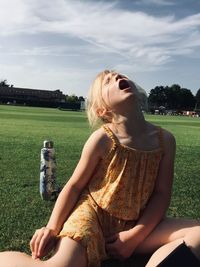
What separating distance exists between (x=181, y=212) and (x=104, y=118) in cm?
191

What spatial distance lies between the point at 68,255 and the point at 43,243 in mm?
197

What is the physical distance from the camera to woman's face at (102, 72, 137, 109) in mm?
3686

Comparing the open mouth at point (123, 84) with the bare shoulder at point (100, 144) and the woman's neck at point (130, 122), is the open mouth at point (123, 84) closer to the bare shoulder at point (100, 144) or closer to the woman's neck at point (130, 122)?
the woman's neck at point (130, 122)

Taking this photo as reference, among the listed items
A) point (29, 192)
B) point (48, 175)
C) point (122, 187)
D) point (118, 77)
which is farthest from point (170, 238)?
point (29, 192)

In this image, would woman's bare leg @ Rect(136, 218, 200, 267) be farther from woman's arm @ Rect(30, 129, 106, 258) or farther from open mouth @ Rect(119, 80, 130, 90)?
open mouth @ Rect(119, 80, 130, 90)

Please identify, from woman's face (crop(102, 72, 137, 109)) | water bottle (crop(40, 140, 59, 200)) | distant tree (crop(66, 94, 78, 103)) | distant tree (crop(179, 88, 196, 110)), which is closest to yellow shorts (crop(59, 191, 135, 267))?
woman's face (crop(102, 72, 137, 109))

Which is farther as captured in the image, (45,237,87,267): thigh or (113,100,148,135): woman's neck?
(113,100,148,135): woman's neck

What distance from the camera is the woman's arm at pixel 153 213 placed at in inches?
140

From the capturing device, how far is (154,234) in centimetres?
366

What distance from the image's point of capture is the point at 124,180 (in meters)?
3.68

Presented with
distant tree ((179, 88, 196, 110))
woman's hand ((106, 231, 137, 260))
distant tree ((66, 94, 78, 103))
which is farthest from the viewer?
distant tree ((179, 88, 196, 110))

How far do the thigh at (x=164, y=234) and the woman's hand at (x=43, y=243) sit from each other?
68 centimetres

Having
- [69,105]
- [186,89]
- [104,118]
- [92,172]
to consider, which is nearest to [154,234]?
[92,172]

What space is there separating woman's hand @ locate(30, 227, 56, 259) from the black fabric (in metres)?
0.72
